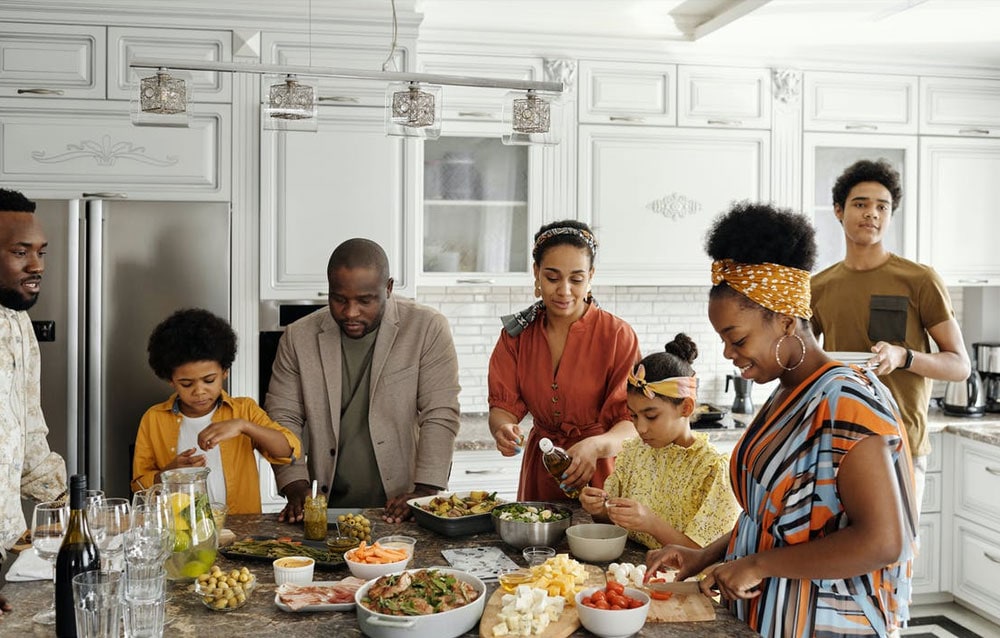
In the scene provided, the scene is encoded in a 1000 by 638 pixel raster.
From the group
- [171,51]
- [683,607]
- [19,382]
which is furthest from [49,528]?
[171,51]

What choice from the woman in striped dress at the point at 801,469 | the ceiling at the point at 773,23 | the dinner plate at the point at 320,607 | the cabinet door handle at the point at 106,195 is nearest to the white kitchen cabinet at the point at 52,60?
the cabinet door handle at the point at 106,195

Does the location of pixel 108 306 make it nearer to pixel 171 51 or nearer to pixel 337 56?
pixel 171 51

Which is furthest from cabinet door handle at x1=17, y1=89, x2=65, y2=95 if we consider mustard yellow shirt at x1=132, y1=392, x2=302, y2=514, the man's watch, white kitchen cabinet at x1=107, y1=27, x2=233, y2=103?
the man's watch

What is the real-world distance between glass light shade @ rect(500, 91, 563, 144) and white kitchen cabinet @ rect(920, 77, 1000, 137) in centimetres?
289

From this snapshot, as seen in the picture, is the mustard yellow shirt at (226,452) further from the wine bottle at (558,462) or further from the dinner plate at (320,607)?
the dinner plate at (320,607)

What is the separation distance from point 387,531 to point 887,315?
2053mm

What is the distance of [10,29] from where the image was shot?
3744 millimetres

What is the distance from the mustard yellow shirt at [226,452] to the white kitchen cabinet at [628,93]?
2.35 metres

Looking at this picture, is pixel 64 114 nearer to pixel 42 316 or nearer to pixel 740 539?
pixel 42 316

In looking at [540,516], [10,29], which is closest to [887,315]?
[540,516]

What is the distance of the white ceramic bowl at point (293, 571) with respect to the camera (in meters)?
1.85

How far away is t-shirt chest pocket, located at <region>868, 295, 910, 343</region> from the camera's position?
10.9ft

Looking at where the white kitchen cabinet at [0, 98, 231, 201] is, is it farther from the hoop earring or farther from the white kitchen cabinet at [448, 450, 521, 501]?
the hoop earring

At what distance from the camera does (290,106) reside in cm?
239
